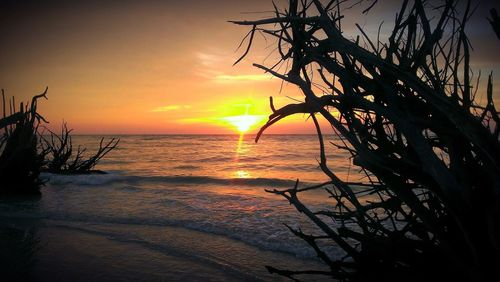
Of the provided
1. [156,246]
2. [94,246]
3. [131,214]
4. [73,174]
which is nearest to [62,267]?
[94,246]

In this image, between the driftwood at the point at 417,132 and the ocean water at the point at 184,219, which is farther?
the ocean water at the point at 184,219

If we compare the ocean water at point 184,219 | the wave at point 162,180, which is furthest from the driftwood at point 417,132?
the wave at point 162,180

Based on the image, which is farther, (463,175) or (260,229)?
(260,229)

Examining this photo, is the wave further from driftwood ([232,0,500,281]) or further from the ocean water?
driftwood ([232,0,500,281])

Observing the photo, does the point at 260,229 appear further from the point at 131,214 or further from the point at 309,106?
the point at 309,106

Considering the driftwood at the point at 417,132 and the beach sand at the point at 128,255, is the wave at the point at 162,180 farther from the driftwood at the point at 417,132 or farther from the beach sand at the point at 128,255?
the driftwood at the point at 417,132

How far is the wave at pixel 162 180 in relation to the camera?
12.3 meters

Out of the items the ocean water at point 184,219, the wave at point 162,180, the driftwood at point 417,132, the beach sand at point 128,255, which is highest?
the driftwood at point 417,132

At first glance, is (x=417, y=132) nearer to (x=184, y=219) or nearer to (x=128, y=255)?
(x=128, y=255)

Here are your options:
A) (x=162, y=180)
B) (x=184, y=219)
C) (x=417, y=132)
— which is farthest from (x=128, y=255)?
(x=162, y=180)

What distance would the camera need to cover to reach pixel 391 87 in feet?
5.42

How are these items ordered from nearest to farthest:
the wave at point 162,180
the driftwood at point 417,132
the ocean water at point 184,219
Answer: the driftwood at point 417,132 < the ocean water at point 184,219 < the wave at point 162,180

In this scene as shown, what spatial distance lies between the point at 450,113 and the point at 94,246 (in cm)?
493

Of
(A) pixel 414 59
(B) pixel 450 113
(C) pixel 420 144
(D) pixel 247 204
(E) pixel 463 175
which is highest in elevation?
(A) pixel 414 59
